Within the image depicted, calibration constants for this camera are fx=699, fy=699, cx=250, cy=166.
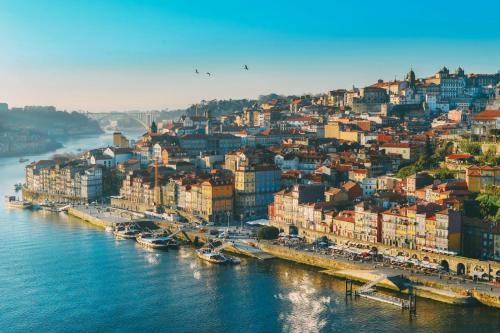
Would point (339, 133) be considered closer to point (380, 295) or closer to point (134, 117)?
point (380, 295)

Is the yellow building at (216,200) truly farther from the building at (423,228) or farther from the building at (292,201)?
the building at (423,228)

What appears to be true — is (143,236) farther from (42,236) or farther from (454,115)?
(454,115)

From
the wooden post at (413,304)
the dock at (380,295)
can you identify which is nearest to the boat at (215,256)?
the dock at (380,295)

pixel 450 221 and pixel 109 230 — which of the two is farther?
pixel 109 230

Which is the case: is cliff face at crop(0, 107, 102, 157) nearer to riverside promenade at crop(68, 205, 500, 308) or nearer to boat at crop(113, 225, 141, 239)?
boat at crop(113, 225, 141, 239)

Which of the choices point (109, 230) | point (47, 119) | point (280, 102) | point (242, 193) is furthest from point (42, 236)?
point (47, 119)
